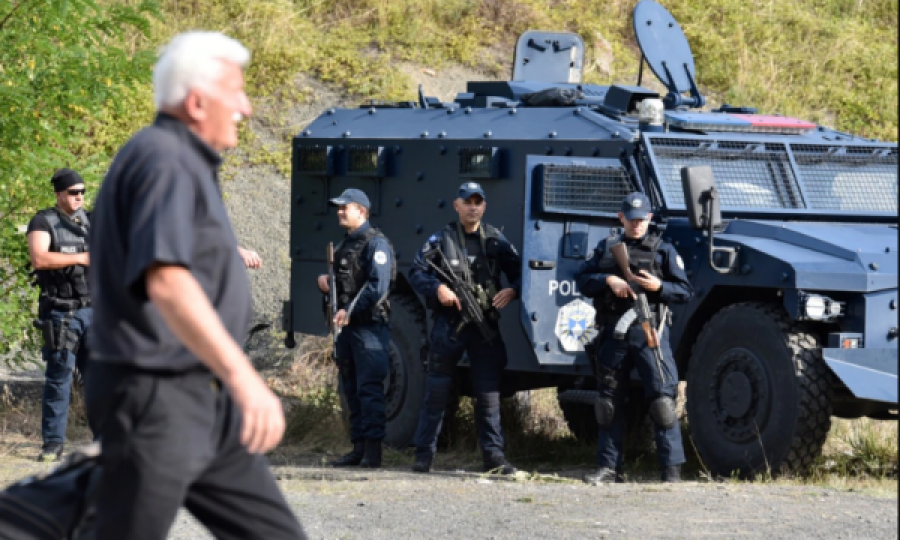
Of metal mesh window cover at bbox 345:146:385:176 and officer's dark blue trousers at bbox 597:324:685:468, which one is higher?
metal mesh window cover at bbox 345:146:385:176

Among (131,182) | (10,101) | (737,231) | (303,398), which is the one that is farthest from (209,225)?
(303,398)

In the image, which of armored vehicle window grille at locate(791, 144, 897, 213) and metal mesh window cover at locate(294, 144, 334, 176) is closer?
armored vehicle window grille at locate(791, 144, 897, 213)

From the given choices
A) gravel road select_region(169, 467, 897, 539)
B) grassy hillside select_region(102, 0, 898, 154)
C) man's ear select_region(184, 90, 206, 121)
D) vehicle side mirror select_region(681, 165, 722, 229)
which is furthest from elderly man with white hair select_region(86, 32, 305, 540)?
grassy hillside select_region(102, 0, 898, 154)

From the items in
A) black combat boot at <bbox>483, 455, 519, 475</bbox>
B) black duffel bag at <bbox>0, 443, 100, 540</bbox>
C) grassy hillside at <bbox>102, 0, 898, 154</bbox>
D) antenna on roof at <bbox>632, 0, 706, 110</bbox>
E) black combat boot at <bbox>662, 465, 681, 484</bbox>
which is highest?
grassy hillside at <bbox>102, 0, 898, 154</bbox>

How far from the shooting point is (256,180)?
700 inches

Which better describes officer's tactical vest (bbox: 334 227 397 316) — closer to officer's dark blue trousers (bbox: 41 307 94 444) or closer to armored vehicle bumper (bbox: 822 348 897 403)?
officer's dark blue trousers (bbox: 41 307 94 444)

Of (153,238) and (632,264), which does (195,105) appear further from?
(632,264)

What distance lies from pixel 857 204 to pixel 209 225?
6890mm

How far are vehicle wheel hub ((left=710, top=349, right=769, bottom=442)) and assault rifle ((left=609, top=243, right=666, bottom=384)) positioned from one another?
1.16ft

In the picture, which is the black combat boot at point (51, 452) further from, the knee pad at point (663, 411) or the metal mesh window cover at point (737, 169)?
the metal mesh window cover at point (737, 169)

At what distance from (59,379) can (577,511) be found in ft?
12.6

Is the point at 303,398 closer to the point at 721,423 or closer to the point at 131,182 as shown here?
the point at 721,423

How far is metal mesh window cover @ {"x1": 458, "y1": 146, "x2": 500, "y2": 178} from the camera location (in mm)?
9951

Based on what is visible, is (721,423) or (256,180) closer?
(721,423)
